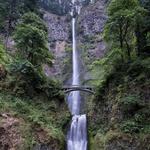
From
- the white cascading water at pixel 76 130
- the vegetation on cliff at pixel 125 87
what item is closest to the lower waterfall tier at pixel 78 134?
the white cascading water at pixel 76 130

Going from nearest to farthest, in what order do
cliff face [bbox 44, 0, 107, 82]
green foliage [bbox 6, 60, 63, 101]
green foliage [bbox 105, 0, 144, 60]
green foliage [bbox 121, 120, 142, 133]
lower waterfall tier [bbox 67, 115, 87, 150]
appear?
green foliage [bbox 121, 120, 142, 133]
green foliage [bbox 105, 0, 144, 60]
lower waterfall tier [bbox 67, 115, 87, 150]
green foliage [bbox 6, 60, 63, 101]
cliff face [bbox 44, 0, 107, 82]

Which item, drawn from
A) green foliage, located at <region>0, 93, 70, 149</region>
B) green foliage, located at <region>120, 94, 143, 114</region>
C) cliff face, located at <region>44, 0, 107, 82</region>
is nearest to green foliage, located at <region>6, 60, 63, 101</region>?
green foliage, located at <region>0, 93, 70, 149</region>

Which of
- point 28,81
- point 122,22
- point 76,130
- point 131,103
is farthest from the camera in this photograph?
point 28,81

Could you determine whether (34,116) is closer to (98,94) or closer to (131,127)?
(98,94)

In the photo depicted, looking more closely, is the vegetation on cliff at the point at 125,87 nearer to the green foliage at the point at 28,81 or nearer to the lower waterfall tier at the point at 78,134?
the lower waterfall tier at the point at 78,134

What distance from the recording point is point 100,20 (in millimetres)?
59281

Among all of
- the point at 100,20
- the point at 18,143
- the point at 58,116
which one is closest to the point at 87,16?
the point at 100,20

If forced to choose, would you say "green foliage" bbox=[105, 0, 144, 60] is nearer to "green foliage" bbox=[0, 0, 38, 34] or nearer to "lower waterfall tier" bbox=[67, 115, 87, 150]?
"lower waterfall tier" bbox=[67, 115, 87, 150]

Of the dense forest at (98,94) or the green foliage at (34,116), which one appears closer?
the dense forest at (98,94)

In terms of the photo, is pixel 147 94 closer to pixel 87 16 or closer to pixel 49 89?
pixel 49 89

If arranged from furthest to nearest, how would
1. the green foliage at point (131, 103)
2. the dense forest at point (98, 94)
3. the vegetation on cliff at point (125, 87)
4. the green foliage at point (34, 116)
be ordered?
the green foliage at point (34, 116) → the green foliage at point (131, 103) → the dense forest at point (98, 94) → the vegetation on cliff at point (125, 87)

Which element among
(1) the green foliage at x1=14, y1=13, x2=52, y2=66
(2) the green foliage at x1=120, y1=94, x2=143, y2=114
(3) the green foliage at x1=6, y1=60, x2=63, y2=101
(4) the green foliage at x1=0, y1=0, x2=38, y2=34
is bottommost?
(2) the green foliage at x1=120, y1=94, x2=143, y2=114

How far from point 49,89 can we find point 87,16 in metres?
37.2

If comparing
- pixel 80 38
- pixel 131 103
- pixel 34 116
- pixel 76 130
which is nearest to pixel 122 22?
pixel 131 103
